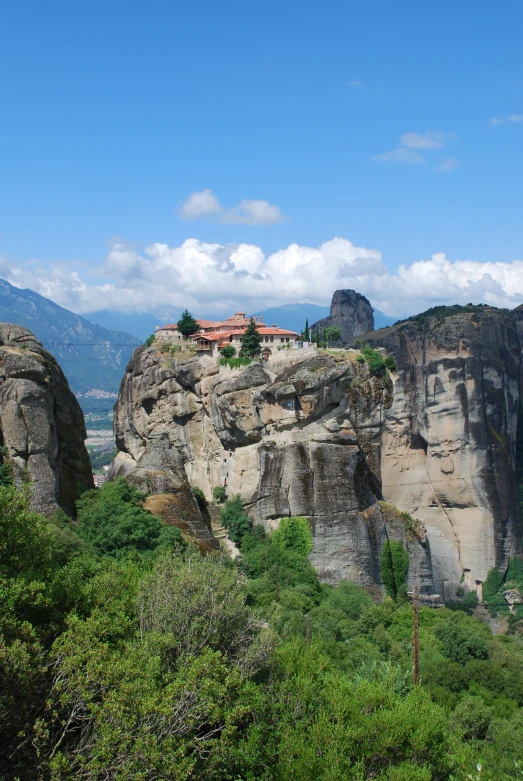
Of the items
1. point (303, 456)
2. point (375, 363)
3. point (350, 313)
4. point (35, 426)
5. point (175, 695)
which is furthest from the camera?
point (350, 313)

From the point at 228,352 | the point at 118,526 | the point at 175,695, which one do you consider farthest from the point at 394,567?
the point at 175,695

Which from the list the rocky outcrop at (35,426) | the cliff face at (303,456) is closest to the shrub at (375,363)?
the cliff face at (303,456)

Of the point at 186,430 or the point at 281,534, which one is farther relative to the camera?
the point at 186,430

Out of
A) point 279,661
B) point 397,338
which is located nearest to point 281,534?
point 279,661

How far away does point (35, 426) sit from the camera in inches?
1451

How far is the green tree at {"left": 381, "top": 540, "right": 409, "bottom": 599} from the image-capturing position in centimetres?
4878

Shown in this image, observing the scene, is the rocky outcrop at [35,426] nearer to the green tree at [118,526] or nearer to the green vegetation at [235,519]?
the green tree at [118,526]

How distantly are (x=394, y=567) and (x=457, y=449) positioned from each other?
2984cm

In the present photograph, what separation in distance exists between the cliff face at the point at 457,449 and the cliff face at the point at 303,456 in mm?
26211

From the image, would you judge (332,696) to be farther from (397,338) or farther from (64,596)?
(397,338)

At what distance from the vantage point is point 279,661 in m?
19.5

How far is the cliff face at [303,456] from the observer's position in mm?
46312

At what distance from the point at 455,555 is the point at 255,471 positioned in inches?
1335

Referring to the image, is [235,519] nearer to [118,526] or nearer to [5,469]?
[118,526]
